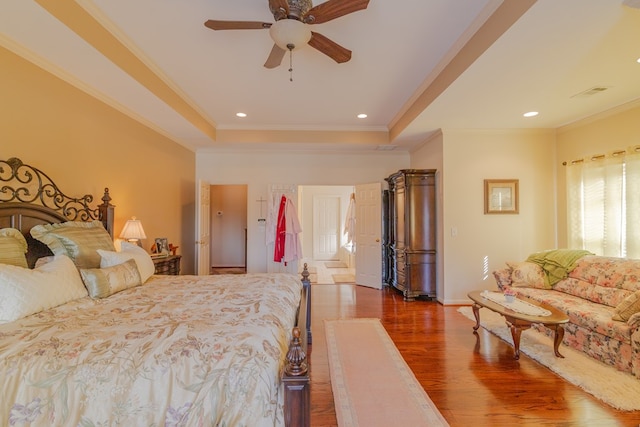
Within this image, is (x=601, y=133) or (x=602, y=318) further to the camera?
(x=601, y=133)

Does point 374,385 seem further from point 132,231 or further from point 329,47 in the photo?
point 132,231

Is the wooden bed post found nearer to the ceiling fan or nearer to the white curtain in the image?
the ceiling fan

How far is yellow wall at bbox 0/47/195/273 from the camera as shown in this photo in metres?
2.33

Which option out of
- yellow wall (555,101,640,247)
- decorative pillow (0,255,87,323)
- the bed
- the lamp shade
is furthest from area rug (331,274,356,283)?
decorative pillow (0,255,87,323)

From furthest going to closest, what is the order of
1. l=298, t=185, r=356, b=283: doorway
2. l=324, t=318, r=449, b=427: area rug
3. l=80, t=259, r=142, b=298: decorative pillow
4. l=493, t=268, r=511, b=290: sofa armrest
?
l=298, t=185, r=356, b=283: doorway
l=493, t=268, r=511, b=290: sofa armrest
l=80, t=259, r=142, b=298: decorative pillow
l=324, t=318, r=449, b=427: area rug

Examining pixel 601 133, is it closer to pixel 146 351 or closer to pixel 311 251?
pixel 146 351

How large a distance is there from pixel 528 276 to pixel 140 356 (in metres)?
4.12

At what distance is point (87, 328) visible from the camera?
1.46 m


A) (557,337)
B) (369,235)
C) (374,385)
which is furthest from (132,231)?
(557,337)

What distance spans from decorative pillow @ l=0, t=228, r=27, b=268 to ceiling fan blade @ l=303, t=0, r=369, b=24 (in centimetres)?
245

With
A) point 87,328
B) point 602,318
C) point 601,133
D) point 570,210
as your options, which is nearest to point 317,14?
point 87,328

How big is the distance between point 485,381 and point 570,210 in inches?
122

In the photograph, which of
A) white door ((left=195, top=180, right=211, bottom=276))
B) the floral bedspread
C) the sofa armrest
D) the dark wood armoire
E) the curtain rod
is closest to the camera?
the floral bedspread

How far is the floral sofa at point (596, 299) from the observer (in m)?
2.42
